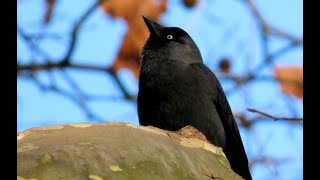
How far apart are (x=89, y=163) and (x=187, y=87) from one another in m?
2.55

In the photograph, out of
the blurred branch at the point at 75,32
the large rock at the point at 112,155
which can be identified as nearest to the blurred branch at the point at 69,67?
the blurred branch at the point at 75,32

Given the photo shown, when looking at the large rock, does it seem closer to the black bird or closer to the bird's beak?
the black bird

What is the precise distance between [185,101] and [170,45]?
0.89 m

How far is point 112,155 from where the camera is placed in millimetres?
2670

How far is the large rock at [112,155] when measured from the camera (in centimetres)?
253

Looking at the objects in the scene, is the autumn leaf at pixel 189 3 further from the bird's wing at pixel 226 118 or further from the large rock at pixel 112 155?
the large rock at pixel 112 155

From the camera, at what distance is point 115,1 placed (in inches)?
324

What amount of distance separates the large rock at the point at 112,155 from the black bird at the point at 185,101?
71.3 inches

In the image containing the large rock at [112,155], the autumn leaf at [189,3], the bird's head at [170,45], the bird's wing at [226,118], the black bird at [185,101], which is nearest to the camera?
the large rock at [112,155]

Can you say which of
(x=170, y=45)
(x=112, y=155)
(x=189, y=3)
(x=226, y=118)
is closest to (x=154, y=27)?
(x=170, y=45)

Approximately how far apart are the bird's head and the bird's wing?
247 millimetres

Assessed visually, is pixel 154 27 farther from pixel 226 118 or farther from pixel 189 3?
pixel 189 3

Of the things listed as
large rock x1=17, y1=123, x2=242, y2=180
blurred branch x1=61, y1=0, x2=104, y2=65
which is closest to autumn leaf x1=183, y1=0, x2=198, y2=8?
blurred branch x1=61, y1=0, x2=104, y2=65
